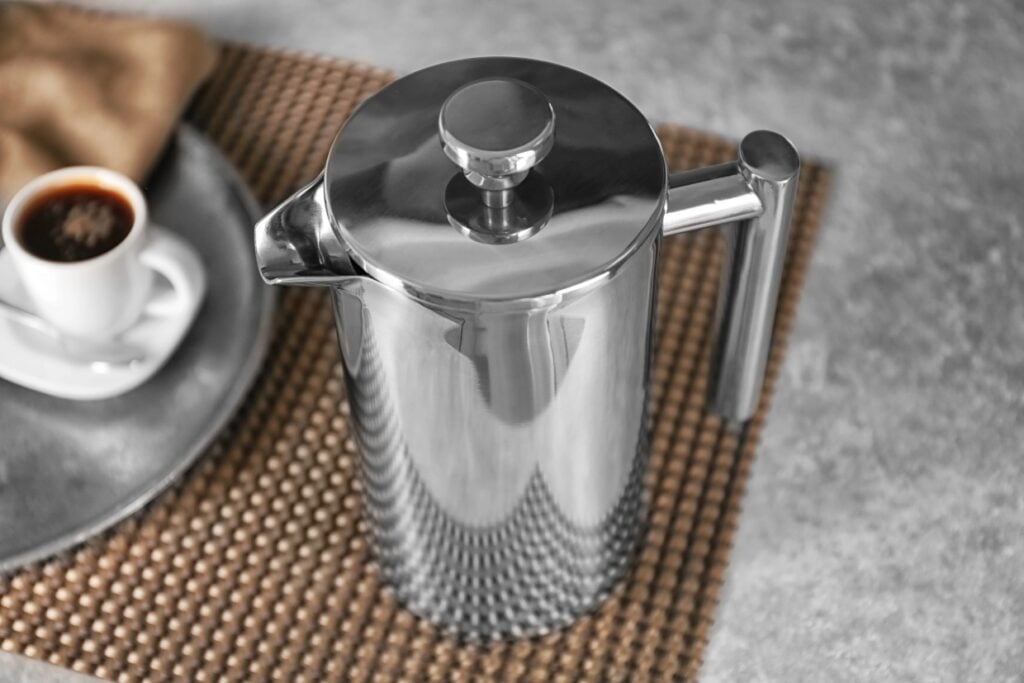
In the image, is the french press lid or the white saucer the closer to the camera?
the french press lid

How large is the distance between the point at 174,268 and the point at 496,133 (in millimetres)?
234

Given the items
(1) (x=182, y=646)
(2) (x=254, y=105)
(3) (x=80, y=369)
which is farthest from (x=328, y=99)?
(1) (x=182, y=646)

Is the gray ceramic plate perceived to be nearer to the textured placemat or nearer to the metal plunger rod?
the textured placemat

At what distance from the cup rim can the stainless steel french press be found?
0.14m

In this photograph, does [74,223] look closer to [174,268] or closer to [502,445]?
[174,268]

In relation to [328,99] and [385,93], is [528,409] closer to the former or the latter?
[385,93]

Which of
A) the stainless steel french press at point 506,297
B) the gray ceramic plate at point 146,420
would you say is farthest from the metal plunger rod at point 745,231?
the gray ceramic plate at point 146,420

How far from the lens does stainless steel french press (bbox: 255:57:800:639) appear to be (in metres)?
0.40

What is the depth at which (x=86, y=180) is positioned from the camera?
0.60 metres

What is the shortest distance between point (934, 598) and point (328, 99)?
1.35 ft

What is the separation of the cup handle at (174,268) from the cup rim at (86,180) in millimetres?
10

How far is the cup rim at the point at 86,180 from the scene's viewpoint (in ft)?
1.83

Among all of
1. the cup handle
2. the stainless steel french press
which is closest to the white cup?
the cup handle

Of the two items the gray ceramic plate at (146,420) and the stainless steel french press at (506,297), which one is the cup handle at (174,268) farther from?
the stainless steel french press at (506,297)
